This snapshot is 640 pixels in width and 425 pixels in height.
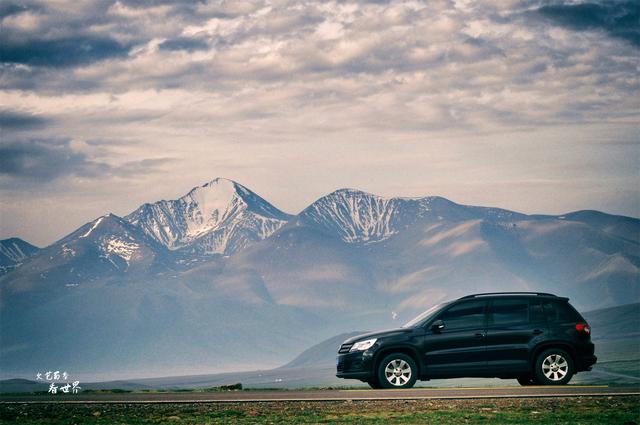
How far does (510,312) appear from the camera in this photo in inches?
1123

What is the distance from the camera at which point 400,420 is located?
2133cm

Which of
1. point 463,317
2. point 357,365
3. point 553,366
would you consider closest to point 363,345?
point 357,365

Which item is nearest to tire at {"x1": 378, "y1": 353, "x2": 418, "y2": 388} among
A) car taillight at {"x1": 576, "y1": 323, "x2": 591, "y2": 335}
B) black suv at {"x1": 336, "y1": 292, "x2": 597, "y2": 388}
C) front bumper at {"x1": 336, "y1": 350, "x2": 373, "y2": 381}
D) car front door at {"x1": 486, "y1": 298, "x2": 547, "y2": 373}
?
black suv at {"x1": 336, "y1": 292, "x2": 597, "y2": 388}

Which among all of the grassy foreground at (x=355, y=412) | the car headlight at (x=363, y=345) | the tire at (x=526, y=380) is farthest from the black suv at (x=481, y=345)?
the grassy foreground at (x=355, y=412)

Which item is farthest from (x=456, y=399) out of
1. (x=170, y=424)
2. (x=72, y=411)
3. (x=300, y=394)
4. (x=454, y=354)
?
(x=72, y=411)

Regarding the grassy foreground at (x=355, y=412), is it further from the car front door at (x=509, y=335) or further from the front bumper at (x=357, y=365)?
the car front door at (x=509, y=335)

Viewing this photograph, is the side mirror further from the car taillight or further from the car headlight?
the car taillight

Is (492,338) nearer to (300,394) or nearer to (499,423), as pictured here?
(300,394)

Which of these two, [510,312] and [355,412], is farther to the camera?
[510,312]

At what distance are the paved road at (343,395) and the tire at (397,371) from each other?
395 millimetres

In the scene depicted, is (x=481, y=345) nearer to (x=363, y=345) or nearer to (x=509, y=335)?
(x=509, y=335)

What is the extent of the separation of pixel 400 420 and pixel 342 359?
7.16 m

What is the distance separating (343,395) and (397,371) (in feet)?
6.09

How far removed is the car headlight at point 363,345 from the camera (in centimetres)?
2781
